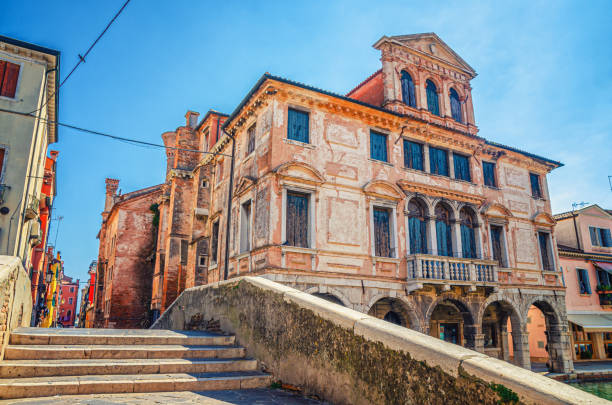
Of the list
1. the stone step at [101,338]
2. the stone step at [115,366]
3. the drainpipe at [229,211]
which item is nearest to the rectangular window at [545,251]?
the drainpipe at [229,211]

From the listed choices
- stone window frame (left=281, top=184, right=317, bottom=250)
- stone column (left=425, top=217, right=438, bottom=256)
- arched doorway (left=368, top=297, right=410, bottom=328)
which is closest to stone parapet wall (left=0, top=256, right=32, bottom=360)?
stone window frame (left=281, top=184, right=317, bottom=250)

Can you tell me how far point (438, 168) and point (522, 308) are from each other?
7379 mm

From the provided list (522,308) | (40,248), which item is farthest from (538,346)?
(40,248)

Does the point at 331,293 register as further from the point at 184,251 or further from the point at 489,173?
the point at 489,173

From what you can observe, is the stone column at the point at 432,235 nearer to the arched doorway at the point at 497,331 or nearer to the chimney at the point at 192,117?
the arched doorway at the point at 497,331

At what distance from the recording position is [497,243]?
61.4ft

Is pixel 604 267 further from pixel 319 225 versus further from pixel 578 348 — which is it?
pixel 319 225

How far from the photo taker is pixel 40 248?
28.0m

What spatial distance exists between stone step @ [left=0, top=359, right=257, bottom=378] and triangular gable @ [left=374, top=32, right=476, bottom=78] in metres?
15.8

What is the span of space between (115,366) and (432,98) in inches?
685

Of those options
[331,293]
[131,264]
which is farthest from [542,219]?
[131,264]

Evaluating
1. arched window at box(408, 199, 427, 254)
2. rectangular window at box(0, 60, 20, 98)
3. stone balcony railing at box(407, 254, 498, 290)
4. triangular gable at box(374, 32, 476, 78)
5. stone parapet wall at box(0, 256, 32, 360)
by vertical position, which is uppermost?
triangular gable at box(374, 32, 476, 78)

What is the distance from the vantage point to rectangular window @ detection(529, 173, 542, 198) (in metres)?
20.8

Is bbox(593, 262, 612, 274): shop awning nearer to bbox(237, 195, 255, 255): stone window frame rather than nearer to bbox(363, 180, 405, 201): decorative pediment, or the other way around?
bbox(363, 180, 405, 201): decorative pediment
